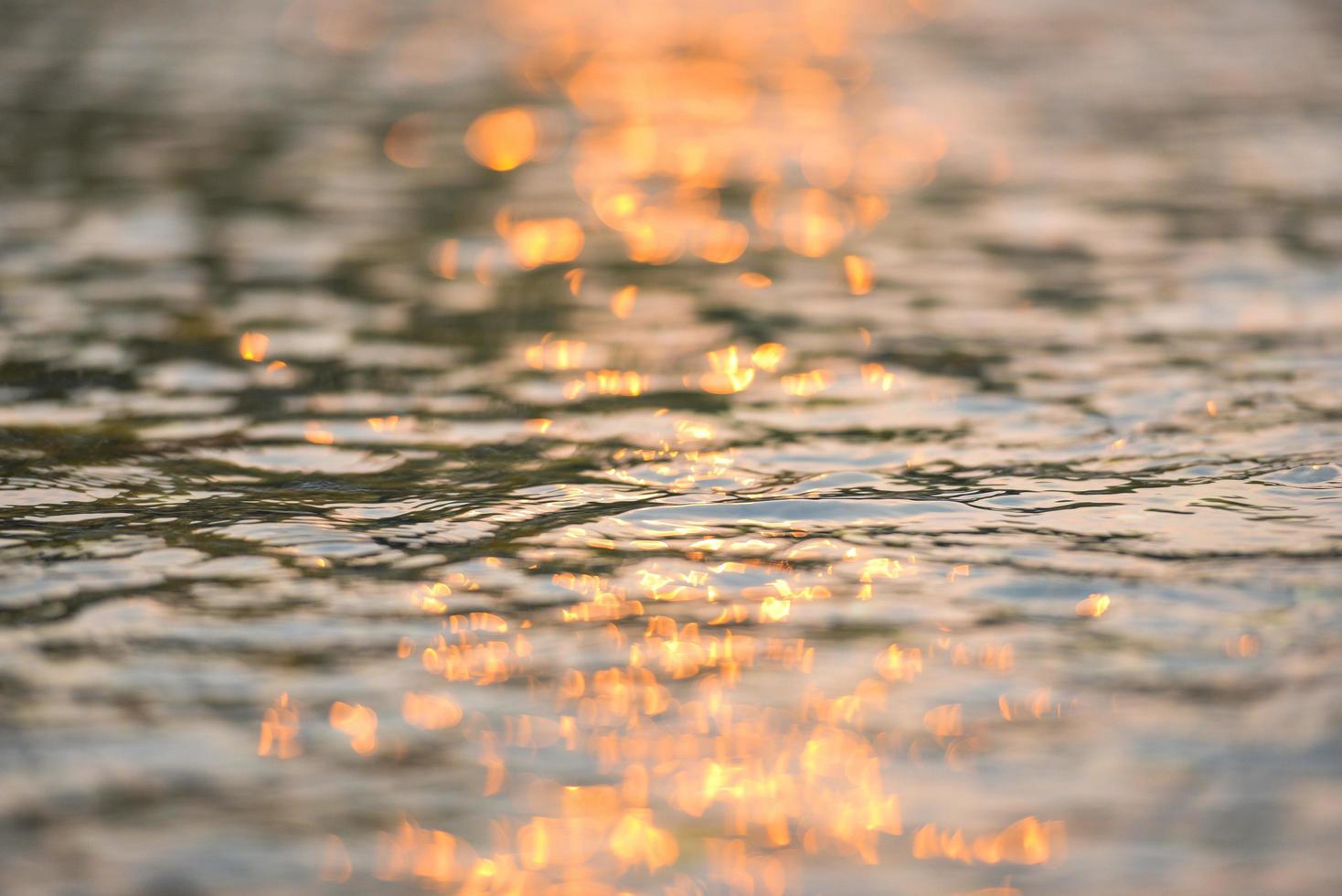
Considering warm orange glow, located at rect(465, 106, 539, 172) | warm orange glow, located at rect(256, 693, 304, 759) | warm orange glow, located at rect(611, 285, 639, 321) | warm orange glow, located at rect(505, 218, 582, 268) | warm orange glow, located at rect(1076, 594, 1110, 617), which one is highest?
warm orange glow, located at rect(465, 106, 539, 172)

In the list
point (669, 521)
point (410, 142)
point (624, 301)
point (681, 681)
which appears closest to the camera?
point (681, 681)

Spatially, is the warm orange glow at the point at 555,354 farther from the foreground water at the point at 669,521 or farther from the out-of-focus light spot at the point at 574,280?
the out-of-focus light spot at the point at 574,280

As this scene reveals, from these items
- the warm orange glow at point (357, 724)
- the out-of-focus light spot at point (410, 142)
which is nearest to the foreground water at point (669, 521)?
the warm orange glow at point (357, 724)

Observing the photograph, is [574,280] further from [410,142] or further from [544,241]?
[410,142]

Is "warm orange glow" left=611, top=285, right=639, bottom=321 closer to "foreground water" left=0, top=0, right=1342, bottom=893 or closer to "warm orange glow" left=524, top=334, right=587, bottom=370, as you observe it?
"foreground water" left=0, top=0, right=1342, bottom=893

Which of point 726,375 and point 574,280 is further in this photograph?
point 574,280

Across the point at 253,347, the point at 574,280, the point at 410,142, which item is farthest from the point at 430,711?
the point at 410,142

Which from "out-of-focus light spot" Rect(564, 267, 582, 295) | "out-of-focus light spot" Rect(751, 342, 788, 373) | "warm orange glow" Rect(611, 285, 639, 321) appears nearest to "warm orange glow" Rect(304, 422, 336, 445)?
"out-of-focus light spot" Rect(751, 342, 788, 373)

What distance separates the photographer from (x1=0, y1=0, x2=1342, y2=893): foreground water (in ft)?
11.1

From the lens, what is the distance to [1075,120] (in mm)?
14039

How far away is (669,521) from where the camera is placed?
5105mm

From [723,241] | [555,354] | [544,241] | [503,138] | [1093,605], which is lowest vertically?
[1093,605]

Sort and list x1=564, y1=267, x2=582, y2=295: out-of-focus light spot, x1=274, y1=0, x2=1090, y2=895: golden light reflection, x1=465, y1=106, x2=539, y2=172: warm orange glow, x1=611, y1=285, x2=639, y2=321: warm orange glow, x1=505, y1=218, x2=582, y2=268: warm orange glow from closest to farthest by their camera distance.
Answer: x1=274, y1=0, x2=1090, y2=895: golden light reflection < x1=611, y1=285, x2=639, y2=321: warm orange glow < x1=564, y1=267, x2=582, y2=295: out-of-focus light spot < x1=505, y1=218, x2=582, y2=268: warm orange glow < x1=465, y1=106, x2=539, y2=172: warm orange glow

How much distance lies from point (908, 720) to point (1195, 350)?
13.2 feet
